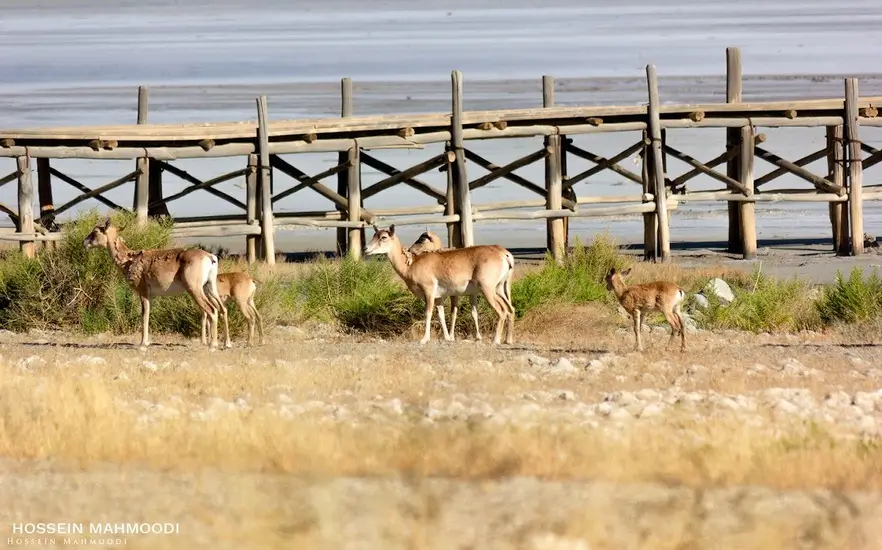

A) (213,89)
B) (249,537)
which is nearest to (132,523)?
(249,537)

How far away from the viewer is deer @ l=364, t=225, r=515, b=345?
1588 cm

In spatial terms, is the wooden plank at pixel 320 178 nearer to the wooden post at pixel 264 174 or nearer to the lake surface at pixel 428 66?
the wooden post at pixel 264 174

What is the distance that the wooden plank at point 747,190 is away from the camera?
2697 centimetres

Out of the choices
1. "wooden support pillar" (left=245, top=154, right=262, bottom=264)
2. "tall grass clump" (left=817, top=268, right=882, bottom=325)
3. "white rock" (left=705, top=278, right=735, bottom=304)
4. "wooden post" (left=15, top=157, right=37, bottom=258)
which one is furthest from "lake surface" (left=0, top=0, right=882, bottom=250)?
"tall grass clump" (left=817, top=268, right=882, bottom=325)

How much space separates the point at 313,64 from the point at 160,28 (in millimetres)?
21326

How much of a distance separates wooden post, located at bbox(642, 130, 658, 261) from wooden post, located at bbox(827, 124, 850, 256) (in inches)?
130

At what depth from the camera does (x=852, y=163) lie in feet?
90.4

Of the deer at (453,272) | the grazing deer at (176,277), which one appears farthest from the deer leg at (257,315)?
the deer at (453,272)

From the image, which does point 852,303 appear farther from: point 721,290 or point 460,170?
point 460,170

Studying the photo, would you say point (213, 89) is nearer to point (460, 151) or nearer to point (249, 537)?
point (460, 151)

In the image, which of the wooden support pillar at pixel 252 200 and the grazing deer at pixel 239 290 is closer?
the grazing deer at pixel 239 290

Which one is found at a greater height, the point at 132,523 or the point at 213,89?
the point at 213,89

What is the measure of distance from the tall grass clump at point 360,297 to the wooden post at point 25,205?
5.10 metres

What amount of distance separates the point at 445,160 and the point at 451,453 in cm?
1688
